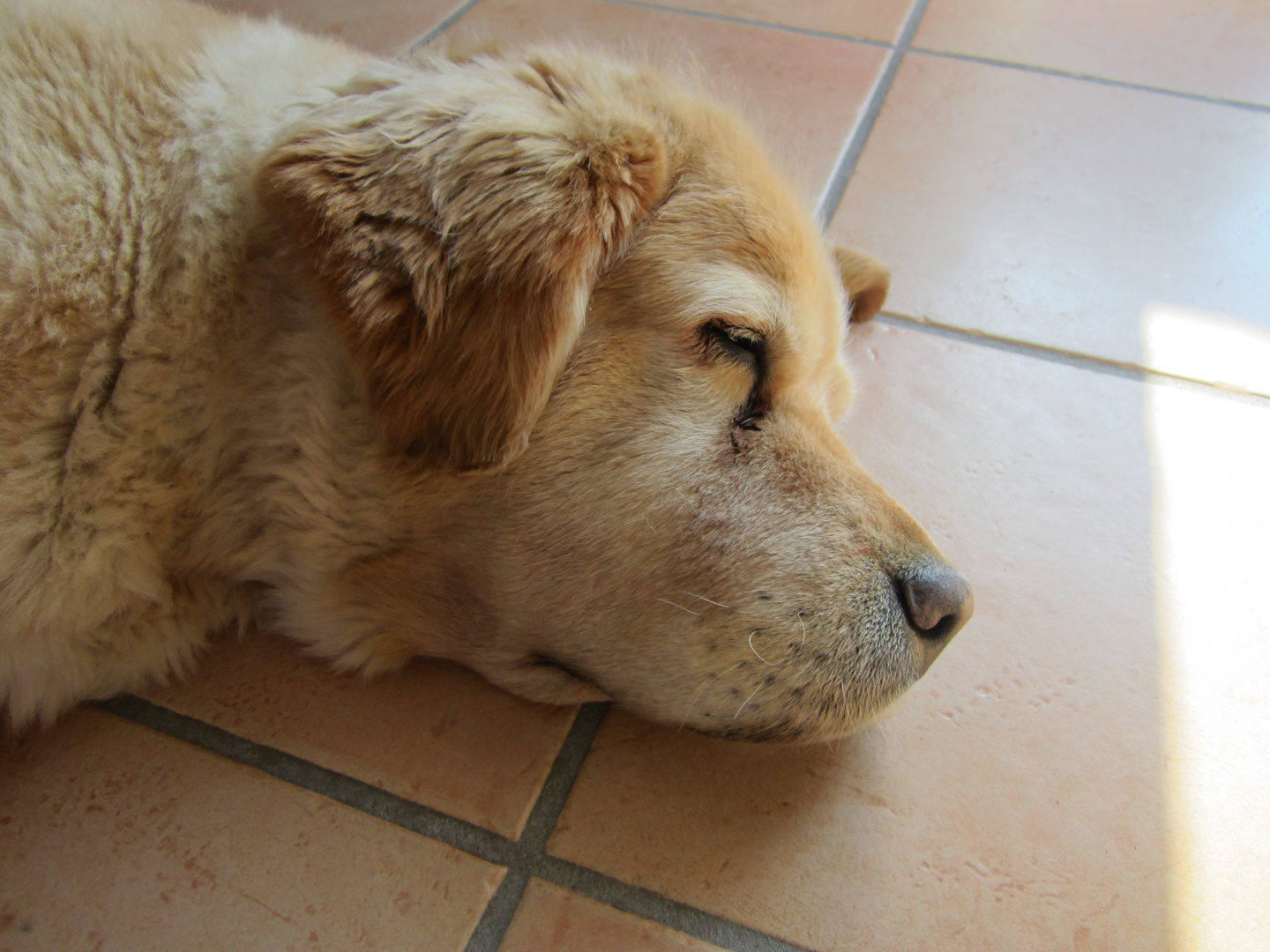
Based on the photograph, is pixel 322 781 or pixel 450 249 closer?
pixel 450 249

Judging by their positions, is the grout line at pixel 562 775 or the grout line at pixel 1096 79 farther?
the grout line at pixel 1096 79

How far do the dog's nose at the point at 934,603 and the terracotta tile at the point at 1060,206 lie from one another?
91 cm

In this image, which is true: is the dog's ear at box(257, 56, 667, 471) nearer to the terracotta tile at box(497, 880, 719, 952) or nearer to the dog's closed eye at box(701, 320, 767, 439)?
the dog's closed eye at box(701, 320, 767, 439)

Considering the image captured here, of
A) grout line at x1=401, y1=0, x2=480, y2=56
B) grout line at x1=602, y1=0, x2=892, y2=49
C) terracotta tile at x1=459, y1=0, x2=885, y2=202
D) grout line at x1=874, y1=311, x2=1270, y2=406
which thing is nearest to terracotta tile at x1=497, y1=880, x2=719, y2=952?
grout line at x1=874, y1=311, x2=1270, y2=406

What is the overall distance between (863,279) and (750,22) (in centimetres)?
135

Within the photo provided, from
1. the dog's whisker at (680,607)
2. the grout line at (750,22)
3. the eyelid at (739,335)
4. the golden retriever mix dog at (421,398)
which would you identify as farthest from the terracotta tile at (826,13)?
the dog's whisker at (680,607)

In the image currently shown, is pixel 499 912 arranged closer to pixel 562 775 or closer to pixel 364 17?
pixel 562 775

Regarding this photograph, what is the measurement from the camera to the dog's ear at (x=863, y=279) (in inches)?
66.1

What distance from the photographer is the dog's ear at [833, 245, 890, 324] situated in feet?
5.50

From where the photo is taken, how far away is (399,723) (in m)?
1.17

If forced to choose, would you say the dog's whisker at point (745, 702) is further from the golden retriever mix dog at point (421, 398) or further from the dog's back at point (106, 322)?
the dog's back at point (106, 322)

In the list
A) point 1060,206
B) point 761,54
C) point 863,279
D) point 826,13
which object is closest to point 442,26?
point 761,54

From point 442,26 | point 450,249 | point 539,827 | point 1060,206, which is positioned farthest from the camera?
point 442,26

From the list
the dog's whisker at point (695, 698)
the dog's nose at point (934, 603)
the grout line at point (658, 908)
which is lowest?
the grout line at point (658, 908)
